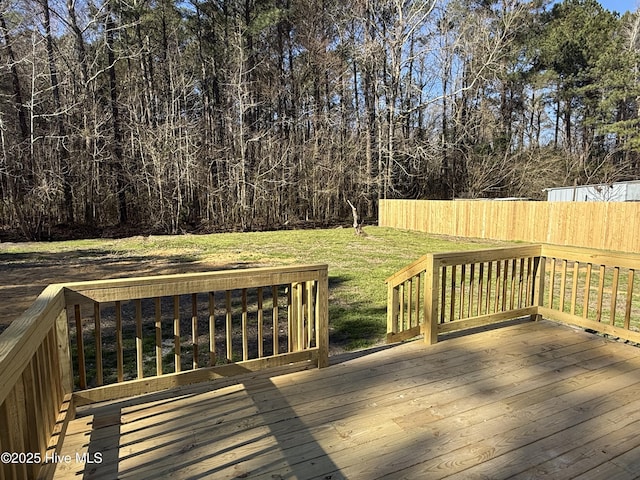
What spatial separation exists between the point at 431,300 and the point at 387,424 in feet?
4.69

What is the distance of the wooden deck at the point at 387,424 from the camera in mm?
1864

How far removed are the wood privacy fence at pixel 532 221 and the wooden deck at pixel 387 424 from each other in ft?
29.6

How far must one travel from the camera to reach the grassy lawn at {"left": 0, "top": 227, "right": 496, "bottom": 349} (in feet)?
17.8

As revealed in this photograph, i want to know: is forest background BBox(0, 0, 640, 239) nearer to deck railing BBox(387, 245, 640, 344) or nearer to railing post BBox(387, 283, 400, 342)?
railing post BBox(387, 283, 400, 342)

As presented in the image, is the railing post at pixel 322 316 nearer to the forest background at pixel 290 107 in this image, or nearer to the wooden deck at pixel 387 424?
the wooden deck at pixel 387 424

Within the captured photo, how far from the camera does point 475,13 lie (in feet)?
66.9

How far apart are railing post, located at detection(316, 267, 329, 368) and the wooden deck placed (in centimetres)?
10

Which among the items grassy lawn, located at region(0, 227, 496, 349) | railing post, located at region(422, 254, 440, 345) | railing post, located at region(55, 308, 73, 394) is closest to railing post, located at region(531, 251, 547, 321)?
railing post, located at region(422, 254, 440, 345)

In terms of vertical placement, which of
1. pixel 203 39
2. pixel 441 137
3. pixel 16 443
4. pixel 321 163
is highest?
pixel 203 39

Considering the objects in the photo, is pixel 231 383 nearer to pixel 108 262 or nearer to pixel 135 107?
pixel 108 262

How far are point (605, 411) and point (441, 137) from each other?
21.8 m

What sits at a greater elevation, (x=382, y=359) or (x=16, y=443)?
(x=16, y=443)

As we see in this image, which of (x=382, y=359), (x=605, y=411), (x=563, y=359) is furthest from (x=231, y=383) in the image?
(x=563, y=359)

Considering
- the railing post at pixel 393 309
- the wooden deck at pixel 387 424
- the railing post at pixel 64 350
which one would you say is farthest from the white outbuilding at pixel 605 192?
the railing post at pixel 64 350
